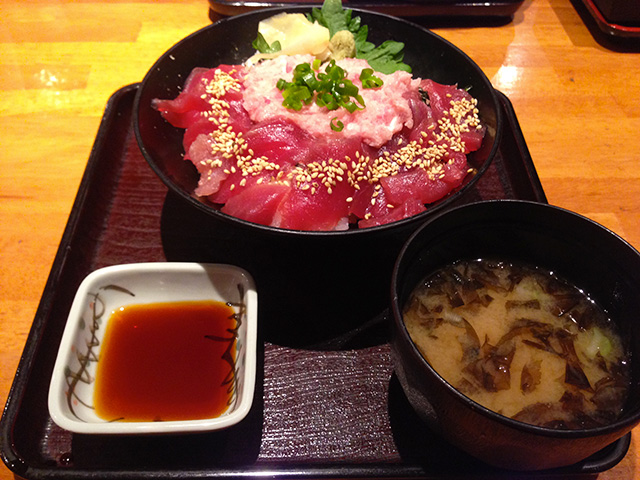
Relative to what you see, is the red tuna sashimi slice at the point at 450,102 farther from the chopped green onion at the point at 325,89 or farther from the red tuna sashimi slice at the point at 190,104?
the red tuna sashimi slice at the point at 190,104

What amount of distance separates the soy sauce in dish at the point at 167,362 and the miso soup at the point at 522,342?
607mm

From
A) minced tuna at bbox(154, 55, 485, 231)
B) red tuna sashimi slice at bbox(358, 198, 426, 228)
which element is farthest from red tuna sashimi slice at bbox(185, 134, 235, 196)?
red tuna sashimi slice at bbox(358, 198, 426, 228)

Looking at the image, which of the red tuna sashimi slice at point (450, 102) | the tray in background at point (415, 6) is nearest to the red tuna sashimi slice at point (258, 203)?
the red tuna sashimi slice at point (450, 102)

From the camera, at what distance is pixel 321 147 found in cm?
170

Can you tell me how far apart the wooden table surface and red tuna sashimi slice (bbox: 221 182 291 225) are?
76 centimetres

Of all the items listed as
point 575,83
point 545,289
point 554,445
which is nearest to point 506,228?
point 545,289

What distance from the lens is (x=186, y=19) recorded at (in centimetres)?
284

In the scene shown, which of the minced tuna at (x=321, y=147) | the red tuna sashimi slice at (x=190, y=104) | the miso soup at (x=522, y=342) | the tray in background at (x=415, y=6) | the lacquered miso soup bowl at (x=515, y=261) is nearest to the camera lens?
the lacquered miso soup bowl at (x=515, y=261)

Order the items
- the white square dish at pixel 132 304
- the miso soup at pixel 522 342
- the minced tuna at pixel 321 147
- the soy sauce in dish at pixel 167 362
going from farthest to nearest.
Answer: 1. the minced tuna at pixel 321 147
2. the soy sauce in dish at pixel 167 362
3. the white square dish at pixel 132 304
4. the miso soup at pixel 522 342

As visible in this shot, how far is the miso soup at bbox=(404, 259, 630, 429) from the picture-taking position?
3.61 ft

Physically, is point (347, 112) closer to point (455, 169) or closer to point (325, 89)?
point (325, 89)

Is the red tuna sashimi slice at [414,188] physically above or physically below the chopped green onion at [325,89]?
below

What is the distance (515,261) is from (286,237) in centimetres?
68

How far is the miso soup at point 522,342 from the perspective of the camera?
43.3 inches
